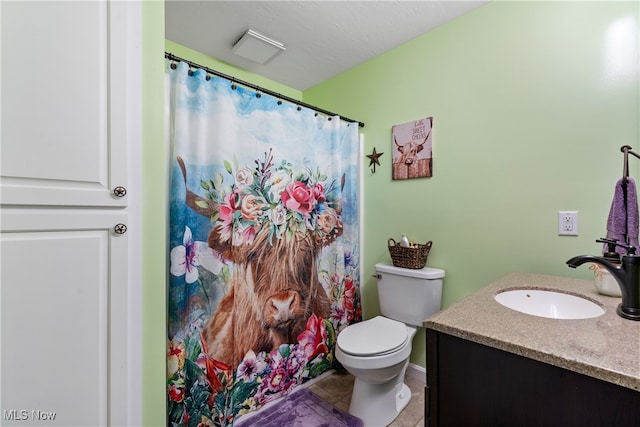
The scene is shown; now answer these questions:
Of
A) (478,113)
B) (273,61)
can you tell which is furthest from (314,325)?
(273,61)

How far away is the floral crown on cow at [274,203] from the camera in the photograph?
1.36 m

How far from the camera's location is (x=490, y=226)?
1525mm

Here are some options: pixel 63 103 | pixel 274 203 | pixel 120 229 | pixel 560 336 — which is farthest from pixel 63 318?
pixel 560 336

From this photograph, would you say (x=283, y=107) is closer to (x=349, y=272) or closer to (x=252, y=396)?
(x=349, y=272)

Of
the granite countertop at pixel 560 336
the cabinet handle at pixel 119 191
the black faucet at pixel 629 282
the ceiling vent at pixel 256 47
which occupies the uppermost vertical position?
the ceiling vent at pixel 256 47

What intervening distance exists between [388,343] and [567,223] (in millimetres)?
1046

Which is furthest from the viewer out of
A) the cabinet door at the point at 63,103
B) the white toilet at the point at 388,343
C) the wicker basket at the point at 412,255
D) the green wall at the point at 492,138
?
the wicker basket at the point at 412,255

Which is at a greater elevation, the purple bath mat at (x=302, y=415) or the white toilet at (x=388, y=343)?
the white toilet at (x=388, y=343)

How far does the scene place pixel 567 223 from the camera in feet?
4.23

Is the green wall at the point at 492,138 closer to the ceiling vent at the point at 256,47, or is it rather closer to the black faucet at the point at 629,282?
the ceiling vent at the point at 256,47

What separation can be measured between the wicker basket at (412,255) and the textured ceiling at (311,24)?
4.55 feet

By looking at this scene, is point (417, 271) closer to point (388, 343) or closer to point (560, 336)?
point (388, 343)

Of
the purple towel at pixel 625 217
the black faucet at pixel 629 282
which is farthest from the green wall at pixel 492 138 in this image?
the black faucet at pixel 629 282

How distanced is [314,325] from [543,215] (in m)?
1.44
